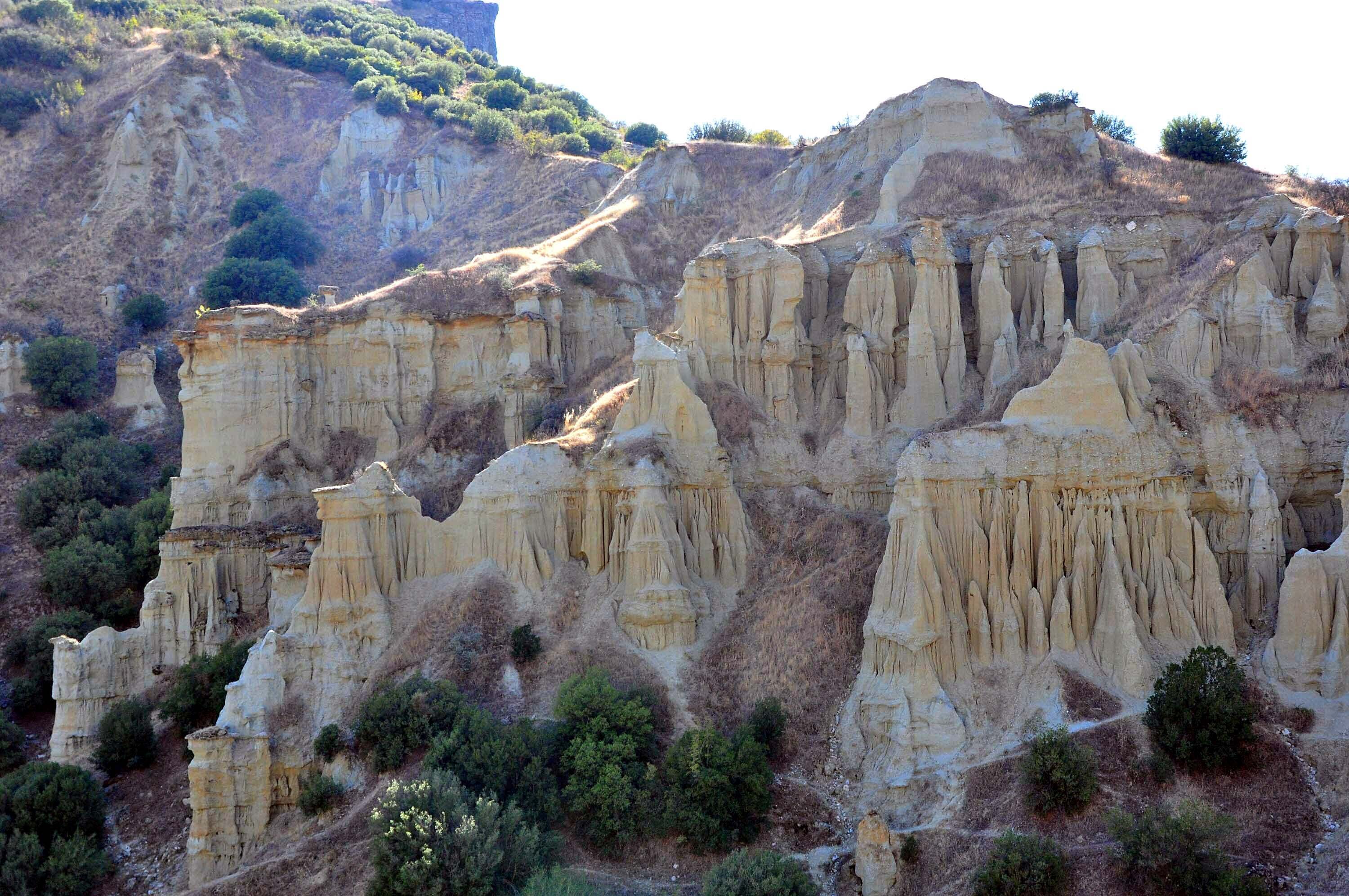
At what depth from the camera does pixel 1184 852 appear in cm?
2134

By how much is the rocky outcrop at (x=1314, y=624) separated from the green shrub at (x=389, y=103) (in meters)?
65.7

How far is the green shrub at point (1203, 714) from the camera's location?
2378 cm

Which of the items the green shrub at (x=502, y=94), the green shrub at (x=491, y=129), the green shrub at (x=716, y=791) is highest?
the green shrub at (x=502, y=94)

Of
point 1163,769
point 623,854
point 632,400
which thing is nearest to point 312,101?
point 632,400

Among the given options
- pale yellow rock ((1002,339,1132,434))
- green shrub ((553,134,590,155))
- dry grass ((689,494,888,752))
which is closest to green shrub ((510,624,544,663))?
dry grass ((689,494,888,752))

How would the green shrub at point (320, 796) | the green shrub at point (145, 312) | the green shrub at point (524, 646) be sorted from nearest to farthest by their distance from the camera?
the green shrub at point (320, 796), the green shrub at point (524, 646), the green shrub at point (145, 312)

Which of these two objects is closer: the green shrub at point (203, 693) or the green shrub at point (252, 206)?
the green shrub at point (203, 693)

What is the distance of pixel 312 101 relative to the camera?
79750 mm

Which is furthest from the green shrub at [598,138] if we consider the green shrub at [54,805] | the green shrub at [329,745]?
the green shrub at [54,805]

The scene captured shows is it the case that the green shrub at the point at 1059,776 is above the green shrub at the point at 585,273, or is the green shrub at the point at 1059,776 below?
below

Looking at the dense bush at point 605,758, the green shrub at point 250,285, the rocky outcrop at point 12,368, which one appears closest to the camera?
the dense bush at point 605,758

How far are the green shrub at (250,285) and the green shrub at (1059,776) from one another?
46.6 m

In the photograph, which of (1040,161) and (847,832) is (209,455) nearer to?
(847,832)

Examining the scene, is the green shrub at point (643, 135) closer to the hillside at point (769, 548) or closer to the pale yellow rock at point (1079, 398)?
the hillside at point (769, 548)
